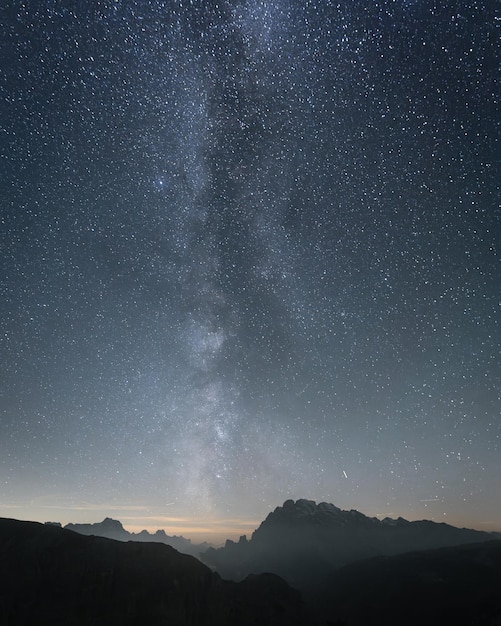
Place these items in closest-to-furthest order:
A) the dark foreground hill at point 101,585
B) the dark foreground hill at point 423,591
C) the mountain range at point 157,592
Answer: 1. the dark foreground hill at point 101,585
2. the mountain range at point 157,592
3. the dark foreground hill at point 423,591

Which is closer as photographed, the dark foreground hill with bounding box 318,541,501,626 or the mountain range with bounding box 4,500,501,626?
the mountain range with bounding box 4,500,501,626

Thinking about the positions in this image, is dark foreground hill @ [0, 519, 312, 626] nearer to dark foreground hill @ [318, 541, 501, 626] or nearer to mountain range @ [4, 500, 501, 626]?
mountain range @ [4, 500, 501, 626]

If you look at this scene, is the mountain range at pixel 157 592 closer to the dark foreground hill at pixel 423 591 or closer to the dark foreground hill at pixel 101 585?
the dark foreground hill at pixel 101 585

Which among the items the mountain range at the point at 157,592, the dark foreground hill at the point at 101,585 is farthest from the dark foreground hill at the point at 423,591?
the dark foreground hill at the point at 101,585

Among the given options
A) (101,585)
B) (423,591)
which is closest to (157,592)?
(101,585)

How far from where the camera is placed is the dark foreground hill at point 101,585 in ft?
187

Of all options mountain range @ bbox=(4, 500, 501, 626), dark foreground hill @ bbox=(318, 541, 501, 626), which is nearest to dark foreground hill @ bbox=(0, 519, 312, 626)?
mountain range @ bbox=(4, 500, 501, 626)

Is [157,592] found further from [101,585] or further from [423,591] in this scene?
[423,591]

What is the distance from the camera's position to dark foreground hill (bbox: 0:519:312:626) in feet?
187

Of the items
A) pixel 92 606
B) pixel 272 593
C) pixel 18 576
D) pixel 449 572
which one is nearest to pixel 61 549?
pixel 18 576

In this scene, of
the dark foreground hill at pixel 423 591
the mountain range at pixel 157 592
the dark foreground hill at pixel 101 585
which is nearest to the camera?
the dark foreground hill at pixel 101 585

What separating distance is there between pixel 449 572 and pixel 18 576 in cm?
13188

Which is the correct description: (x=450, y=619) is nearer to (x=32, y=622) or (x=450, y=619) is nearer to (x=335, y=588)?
(x=335, y=588)

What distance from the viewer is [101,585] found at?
62375 millimetres
